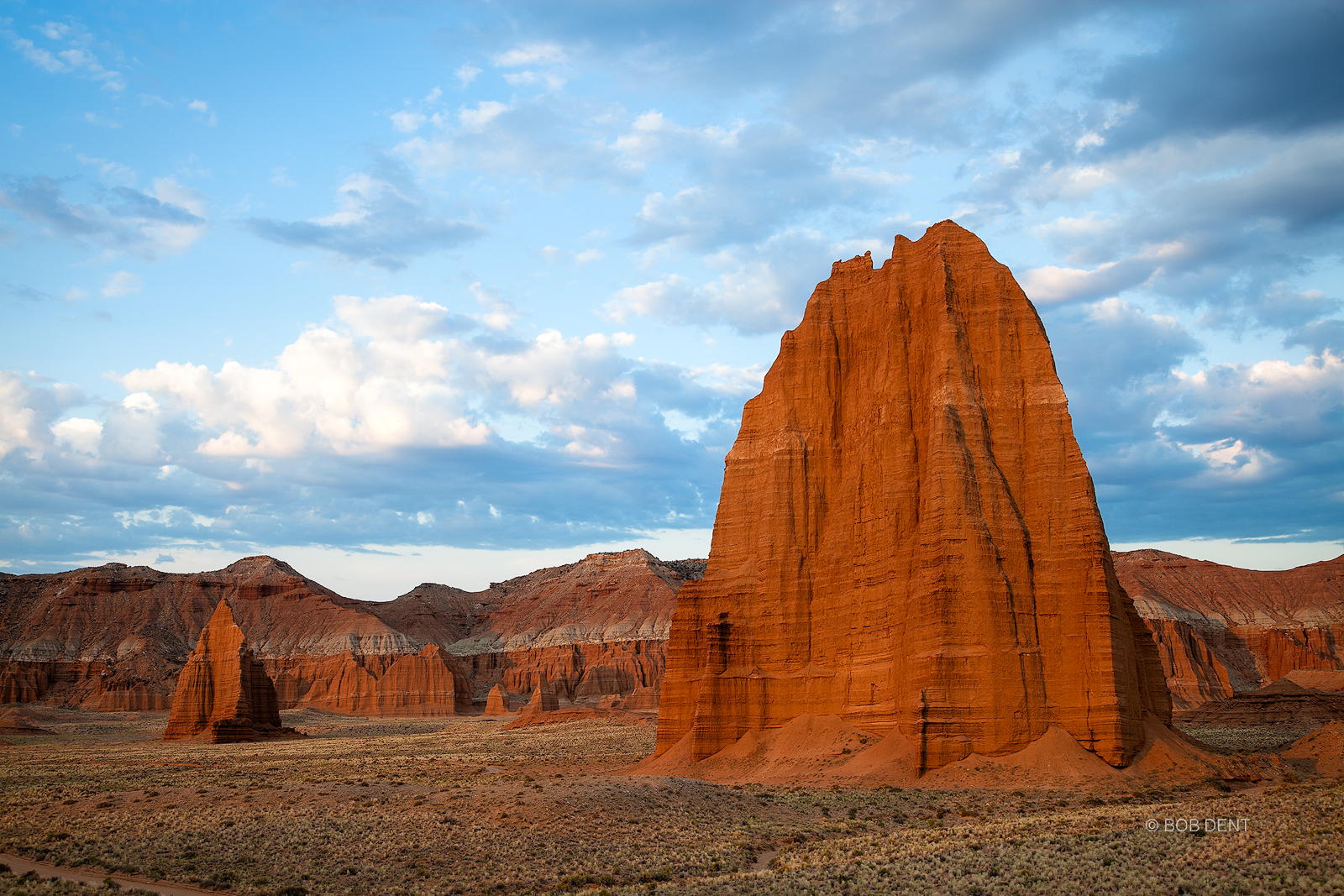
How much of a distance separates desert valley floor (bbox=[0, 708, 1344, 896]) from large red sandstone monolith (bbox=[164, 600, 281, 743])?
108 ft

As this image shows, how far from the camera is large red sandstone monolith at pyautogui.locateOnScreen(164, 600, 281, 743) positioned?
6869cm

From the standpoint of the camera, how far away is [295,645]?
584ft

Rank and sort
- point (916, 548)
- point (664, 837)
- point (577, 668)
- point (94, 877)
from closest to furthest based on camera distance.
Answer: point (94, 877) < point (664, 837) < point (916, 548) < point (577, 668)

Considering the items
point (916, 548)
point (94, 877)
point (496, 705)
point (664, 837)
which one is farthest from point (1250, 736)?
point (496, 705)

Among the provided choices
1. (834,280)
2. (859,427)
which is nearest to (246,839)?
(859,427)

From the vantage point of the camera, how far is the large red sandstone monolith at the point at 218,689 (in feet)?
225

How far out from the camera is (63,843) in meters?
25.8

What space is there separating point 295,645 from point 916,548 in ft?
553

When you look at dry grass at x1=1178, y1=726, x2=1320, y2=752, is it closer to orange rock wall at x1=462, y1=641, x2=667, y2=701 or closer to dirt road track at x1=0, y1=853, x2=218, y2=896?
dirt road track at x1=0, y1=853, x2=218, y2=896

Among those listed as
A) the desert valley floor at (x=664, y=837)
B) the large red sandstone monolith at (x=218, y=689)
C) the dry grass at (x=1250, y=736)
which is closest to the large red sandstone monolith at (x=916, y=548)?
the desert valley floor at (x=664, y=837)

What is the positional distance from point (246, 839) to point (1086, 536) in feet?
91.2

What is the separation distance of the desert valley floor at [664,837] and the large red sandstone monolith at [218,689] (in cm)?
3295

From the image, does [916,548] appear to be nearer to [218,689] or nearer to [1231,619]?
[218,689]

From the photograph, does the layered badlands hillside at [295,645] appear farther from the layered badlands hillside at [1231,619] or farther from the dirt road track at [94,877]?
the dirt road track at [94,877]
